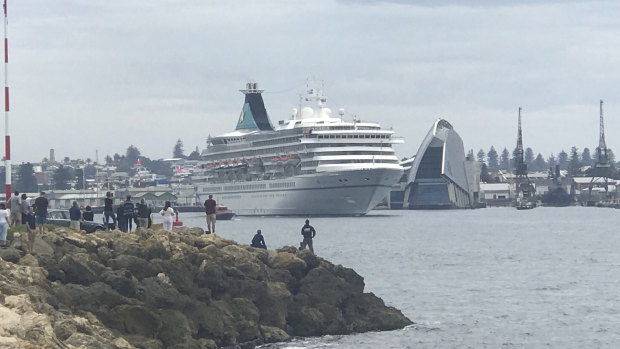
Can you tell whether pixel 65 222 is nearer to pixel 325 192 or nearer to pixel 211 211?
pixel 211 211

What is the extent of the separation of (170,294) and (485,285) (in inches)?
866

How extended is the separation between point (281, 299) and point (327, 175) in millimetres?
88023

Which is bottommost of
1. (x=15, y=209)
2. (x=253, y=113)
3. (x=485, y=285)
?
(x=485, y=285)

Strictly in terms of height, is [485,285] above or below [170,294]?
below

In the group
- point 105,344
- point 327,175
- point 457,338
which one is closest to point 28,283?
point 105,344

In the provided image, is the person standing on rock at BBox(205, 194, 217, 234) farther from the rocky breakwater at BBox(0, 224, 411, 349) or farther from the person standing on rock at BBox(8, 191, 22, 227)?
the person standing on rock at BBox(8, 191, 22, 227)

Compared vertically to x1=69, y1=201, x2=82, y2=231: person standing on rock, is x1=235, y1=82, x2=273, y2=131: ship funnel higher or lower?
higher

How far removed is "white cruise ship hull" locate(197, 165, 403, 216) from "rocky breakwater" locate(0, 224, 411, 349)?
83278 millimetres

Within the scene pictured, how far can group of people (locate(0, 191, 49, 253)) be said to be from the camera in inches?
1246

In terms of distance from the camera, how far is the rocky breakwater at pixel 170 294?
2544 centimetres

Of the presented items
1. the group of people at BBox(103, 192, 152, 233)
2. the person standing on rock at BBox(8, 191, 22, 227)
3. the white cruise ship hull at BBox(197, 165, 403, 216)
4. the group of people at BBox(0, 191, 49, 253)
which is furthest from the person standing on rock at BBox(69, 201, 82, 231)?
the white cruise ship hull at BBox(197, 165, 403, 216)

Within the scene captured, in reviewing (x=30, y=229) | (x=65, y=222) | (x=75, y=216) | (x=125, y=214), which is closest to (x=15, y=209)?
(x=75, y=216)

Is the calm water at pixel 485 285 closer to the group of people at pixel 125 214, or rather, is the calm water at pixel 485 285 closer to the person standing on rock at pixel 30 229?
the person standing on rock at pixel 30 229

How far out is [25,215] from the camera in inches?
1323
